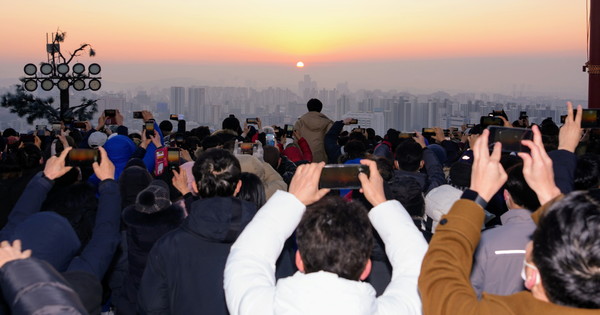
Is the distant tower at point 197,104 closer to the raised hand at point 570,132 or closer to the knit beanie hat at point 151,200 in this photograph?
the knit beanie hat at point 151,200

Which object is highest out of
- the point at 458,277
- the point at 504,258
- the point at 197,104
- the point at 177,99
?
the point at 177,99

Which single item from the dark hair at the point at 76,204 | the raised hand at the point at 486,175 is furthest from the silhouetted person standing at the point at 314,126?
the raised hand at the point at 486,175

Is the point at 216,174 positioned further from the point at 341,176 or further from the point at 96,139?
the point at 96,139

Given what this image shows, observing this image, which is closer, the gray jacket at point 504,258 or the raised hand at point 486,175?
the raised hand at point 486,175

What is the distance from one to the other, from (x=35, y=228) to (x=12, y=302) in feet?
4.23

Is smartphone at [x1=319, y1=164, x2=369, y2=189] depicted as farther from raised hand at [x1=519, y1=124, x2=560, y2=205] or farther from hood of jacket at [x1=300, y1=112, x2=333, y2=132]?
hood of jacket at [x1=300, y1=112, x2=333, y2=132]

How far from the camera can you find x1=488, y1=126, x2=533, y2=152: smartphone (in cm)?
246

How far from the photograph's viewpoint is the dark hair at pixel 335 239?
5.46 feet

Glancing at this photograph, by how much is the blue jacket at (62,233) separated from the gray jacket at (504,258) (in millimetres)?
1634

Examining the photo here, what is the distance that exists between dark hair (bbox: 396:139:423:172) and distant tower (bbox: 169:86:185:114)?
16161mm

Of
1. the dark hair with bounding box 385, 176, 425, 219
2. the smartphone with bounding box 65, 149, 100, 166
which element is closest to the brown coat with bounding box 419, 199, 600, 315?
the dark hair with bounding box 385, 176, 425, 219

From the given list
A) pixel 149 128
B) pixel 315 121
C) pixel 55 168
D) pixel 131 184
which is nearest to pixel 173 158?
pixel 131 184

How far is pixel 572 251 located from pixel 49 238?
74.9 inches

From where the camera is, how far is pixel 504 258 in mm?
2668
